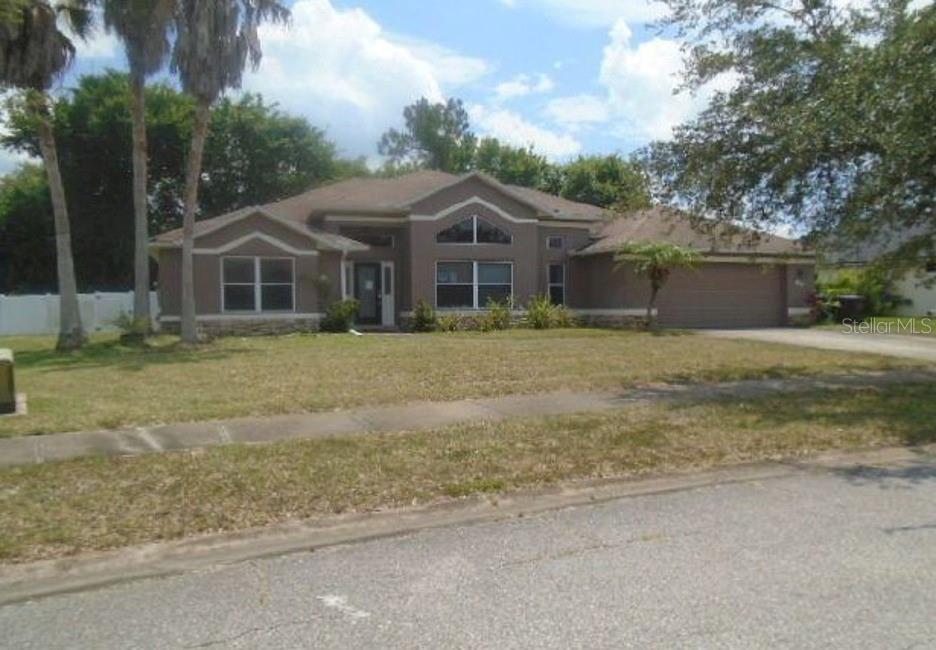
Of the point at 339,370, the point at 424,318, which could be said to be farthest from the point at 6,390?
the point at 424,318

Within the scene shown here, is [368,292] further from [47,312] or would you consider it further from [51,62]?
[51,62]

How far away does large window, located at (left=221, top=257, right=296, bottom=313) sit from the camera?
25.0m

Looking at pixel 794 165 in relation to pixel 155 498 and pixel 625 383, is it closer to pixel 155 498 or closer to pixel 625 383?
pixel 625 383

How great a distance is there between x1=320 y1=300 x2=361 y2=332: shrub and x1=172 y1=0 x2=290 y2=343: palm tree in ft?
15.1

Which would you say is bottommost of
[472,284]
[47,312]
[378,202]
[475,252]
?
[47,312]

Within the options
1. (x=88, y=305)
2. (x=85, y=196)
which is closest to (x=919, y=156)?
(x=88, y=305)

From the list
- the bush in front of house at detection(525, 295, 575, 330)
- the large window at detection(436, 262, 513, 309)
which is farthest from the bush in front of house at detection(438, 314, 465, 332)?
the bush in front of house at detection(525, 295, 575, 330)

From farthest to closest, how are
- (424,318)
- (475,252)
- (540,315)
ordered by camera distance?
(475,252) < (540,315) < (424,318)

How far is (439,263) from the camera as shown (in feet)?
90.7

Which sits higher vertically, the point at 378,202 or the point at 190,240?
the point at 378,202

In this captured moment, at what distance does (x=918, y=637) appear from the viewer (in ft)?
14.1

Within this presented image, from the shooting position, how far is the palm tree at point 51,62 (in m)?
18.9

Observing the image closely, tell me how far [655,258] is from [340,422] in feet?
56.5

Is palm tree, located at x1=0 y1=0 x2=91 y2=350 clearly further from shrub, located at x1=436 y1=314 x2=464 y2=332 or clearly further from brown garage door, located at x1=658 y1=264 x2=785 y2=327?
brown garage door, located at x1=658 y1=264 x2=785 y2=327
